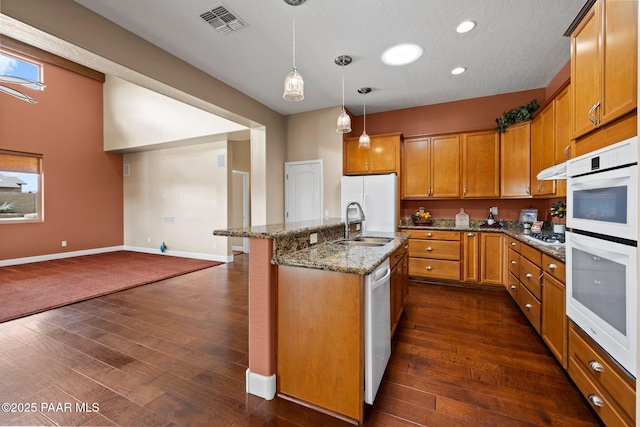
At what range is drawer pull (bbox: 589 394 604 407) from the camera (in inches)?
56.1

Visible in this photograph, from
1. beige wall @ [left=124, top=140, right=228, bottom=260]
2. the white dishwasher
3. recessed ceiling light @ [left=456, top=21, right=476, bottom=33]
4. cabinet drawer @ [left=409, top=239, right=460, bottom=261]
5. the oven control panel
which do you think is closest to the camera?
the oven control panel

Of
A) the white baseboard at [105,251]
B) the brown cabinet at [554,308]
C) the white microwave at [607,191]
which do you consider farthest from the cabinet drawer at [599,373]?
the white baseboard at [105,251]

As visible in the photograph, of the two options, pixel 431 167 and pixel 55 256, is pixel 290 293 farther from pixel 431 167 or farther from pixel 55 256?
pixel 55 256

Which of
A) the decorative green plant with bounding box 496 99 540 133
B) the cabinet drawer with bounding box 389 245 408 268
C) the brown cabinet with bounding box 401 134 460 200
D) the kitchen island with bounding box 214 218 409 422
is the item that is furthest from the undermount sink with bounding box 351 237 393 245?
the decorative green plant with bounding box 496 99 540 133

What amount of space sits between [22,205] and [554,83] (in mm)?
10110

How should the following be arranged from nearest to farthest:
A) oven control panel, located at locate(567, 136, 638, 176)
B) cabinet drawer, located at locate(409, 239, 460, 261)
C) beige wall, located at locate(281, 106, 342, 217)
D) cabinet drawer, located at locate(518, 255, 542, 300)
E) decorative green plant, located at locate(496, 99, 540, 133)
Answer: oven control panel, located at locate(567, 136, 638, 176) → cabinet drawer, located at locate(518, 255, 542, 300) → decorative green plant, located at locate(496, 99, 540, 133) → cabinet drawer, located at locate(409, 239, 460, 261) → beige wall, located at locate(281, 106, 342, 217)

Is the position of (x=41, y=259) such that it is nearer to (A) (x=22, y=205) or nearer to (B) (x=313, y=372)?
(A) (x=22, y=205)

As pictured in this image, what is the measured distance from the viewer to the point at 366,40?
2.82 metres

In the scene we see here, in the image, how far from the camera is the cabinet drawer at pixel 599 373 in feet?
4.04

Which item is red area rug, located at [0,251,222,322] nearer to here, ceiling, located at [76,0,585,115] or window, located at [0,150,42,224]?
window, located at [0,150,42,224]

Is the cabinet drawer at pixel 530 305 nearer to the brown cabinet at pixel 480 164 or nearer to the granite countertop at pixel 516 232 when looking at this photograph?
the granite countertop at pixel 516 232

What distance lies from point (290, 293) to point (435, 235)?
Result: 312 centimetres

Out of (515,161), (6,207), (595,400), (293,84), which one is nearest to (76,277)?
(6,207)

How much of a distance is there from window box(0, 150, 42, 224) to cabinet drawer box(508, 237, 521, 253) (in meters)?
9.08
